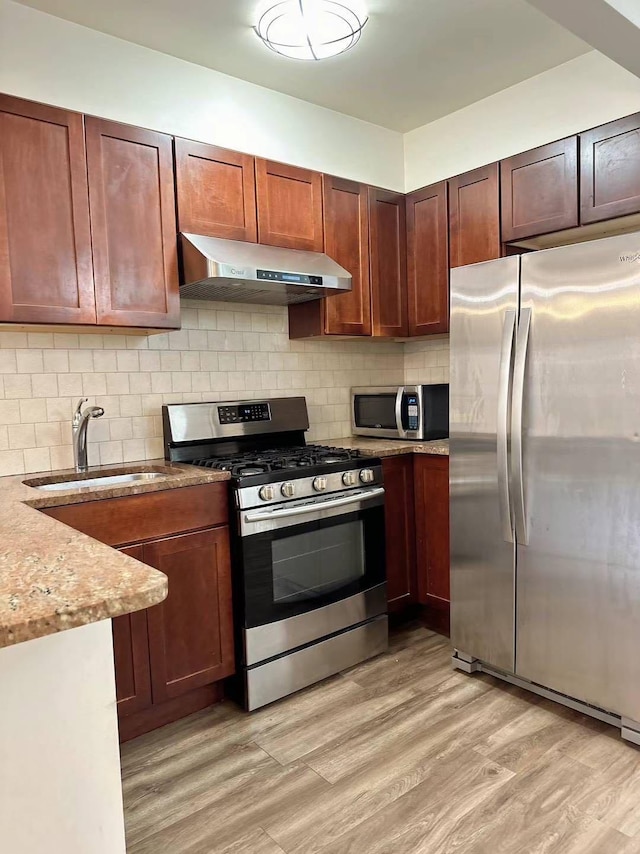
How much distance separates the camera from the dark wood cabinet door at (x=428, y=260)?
327cm

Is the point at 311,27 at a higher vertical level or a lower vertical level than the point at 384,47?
lower

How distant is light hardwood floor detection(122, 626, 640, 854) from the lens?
173 cm

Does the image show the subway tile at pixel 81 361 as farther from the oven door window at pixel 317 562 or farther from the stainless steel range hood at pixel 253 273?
the oven door window at pixel 317 562

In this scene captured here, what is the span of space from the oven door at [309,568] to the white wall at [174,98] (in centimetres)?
169

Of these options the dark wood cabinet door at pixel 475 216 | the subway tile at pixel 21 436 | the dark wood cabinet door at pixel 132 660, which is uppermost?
the dark wood cabinet door at pixel 475 216

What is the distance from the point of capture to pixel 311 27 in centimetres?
219

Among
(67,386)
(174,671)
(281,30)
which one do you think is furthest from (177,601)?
(281,30)

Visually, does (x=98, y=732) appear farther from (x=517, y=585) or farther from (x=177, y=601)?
(x=517, y=585)

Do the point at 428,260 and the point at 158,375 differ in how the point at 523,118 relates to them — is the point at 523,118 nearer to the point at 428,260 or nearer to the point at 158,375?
the point at 428,260

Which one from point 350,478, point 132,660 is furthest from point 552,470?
point 132,660

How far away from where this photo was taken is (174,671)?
2.33 metres

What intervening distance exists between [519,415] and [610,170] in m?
1.18

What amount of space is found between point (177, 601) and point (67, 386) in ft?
3.40

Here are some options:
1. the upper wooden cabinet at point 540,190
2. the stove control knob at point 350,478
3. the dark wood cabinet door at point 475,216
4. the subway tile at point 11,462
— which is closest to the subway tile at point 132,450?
the subway tile at point 11,462
